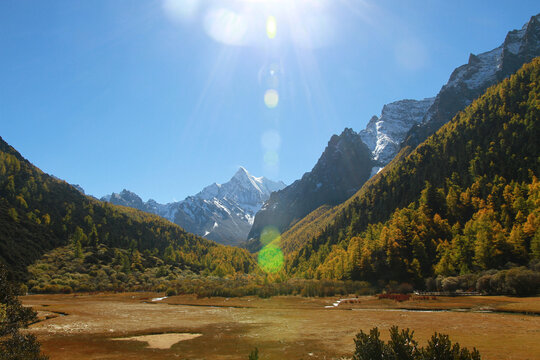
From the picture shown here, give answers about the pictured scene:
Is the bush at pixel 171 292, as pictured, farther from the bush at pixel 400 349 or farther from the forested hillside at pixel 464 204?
the bush at pixel 400 349

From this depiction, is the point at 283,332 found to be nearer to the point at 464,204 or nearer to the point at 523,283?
the point at 523,283

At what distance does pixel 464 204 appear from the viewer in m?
116

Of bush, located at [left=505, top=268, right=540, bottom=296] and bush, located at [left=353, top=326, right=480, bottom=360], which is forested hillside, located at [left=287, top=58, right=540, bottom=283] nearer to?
bush, located at [left=505, top=268, right=540, bottom=296]

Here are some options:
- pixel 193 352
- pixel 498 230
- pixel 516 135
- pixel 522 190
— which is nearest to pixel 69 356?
pixel 193 352

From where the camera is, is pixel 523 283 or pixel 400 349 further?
pixel 523 283

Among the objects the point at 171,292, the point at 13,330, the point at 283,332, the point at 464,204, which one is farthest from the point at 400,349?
the point at 171,292

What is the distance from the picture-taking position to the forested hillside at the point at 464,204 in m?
86.4

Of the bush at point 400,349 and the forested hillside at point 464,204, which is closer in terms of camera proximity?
the bush at point 400,349

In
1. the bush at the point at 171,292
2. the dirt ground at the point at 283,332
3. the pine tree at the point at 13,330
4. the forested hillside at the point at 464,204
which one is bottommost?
the bush at the point at 171,292

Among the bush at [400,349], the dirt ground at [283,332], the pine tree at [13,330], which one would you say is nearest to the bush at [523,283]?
the dirt ground at [283,332]

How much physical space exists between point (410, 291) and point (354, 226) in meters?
99.6

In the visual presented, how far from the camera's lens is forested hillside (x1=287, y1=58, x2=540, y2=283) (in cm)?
8644

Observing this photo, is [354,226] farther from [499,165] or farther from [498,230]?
[498,230]

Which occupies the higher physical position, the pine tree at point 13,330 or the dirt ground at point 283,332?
the pine tree at point 13,330
